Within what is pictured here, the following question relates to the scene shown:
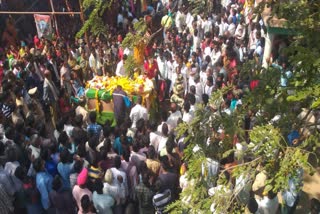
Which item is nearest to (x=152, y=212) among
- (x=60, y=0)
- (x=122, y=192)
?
(x=122, y=192)

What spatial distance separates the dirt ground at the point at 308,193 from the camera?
685 centimetres

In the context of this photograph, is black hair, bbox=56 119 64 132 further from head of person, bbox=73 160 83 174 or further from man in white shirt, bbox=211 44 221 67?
man in white shirt, bbox=211 44 221 67

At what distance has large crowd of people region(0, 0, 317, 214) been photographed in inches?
223

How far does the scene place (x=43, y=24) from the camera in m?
10.1

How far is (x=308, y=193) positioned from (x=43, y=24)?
7.30 meters

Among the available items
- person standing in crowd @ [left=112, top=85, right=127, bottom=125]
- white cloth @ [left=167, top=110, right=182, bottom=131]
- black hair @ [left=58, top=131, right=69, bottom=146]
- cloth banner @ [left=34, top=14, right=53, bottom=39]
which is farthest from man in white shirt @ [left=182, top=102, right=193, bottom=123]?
cloth banner @ [left=34, top=14, right=53, bottom=39]

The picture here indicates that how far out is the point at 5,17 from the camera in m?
12.7

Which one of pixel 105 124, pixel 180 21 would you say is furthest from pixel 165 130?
pixel 180 21

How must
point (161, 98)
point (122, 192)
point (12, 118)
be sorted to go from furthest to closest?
point (161, 98) < point (12, 118) < point (122, 192)

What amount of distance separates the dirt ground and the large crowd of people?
2.32 feet

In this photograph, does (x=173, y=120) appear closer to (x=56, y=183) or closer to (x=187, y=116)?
(x=187, y=116)

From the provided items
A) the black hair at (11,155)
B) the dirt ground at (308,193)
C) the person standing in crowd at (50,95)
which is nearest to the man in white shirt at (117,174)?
the black hair at (11,155)

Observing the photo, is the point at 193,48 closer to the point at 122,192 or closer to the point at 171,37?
the point at 171,37

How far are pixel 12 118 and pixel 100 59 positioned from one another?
3280mm
